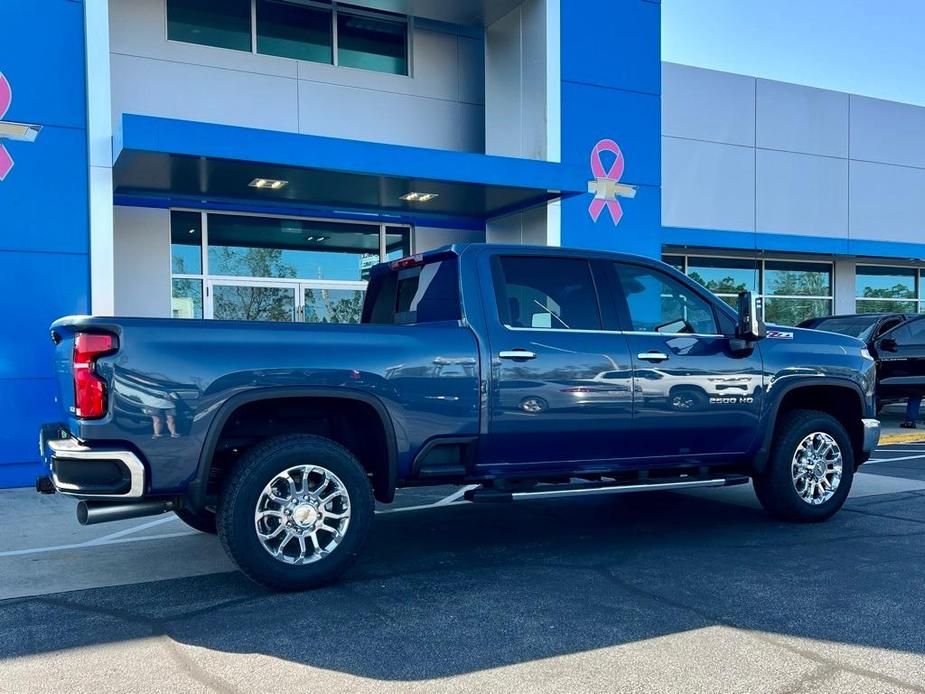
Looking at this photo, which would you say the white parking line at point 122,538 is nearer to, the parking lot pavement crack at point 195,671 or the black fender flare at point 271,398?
the black fender flare at point 271,398

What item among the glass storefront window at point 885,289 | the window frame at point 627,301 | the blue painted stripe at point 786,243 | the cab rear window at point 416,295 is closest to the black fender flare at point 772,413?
the window frame at point 627,301

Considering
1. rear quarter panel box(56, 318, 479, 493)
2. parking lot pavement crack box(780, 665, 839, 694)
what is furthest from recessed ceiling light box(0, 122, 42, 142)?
parking lot pavement crack box(780, 665, 839, 694)

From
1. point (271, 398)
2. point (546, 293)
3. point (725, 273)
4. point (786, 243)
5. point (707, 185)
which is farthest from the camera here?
point (725, 273)

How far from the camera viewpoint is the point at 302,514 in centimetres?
Result: 514

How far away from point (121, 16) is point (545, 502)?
846cm

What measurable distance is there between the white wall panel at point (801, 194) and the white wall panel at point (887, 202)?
1.29 feet

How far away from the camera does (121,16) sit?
1169cm

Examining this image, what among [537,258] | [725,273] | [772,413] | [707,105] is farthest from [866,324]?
[537,258]

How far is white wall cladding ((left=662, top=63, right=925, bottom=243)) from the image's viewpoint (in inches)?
690

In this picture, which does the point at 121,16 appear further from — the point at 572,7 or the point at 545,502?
the point at 545,502

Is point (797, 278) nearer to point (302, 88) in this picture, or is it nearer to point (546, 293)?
point (302, 88)

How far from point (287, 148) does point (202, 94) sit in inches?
109

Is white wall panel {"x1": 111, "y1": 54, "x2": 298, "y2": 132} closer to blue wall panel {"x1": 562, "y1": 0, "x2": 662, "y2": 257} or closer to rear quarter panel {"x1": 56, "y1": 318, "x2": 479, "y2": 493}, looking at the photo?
blue wall panel {"x1": 562, "y1": 0, "x2": 662, "y2": 257}

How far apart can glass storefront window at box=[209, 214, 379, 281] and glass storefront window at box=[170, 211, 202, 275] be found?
0.59 ft
